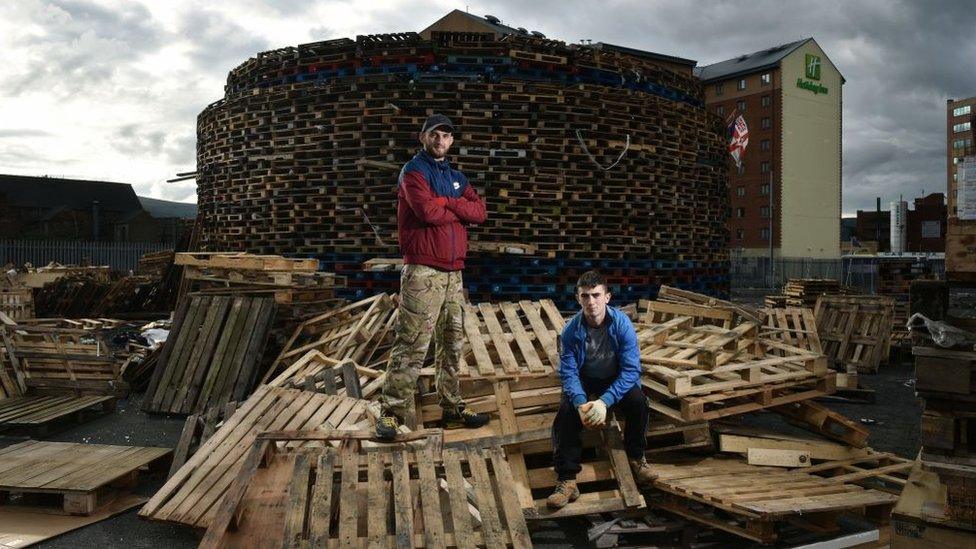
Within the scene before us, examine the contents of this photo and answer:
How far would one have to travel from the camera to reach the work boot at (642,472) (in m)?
4.32

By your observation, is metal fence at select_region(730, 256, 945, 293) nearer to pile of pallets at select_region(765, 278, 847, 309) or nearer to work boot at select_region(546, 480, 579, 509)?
pile of pallets at select_region(765, 278, 847, 309)

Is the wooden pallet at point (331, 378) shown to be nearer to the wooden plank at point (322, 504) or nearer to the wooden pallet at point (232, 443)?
the wooden pallet at point (232, 443)

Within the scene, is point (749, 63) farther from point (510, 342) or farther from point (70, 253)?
point (510, 342)

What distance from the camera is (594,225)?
12508mm

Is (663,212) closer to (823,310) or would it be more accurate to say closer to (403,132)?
(823,310)

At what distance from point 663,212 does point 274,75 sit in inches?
340

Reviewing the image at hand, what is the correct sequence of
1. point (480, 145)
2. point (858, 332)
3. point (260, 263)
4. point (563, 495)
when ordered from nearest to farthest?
point (563, 495)
point (260, 263)
point (858, 332)
point (480, 145)

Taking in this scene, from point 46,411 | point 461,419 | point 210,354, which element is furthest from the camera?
point 210,354

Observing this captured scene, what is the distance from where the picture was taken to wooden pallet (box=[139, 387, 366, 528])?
418 centimetres

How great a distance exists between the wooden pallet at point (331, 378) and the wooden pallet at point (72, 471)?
1.35m

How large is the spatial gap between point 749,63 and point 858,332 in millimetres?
37558

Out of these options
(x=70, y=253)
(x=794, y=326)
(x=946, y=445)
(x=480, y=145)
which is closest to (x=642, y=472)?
(x=946, y=445)

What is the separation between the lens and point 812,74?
42.1m

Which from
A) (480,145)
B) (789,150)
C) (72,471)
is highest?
(789,150)
